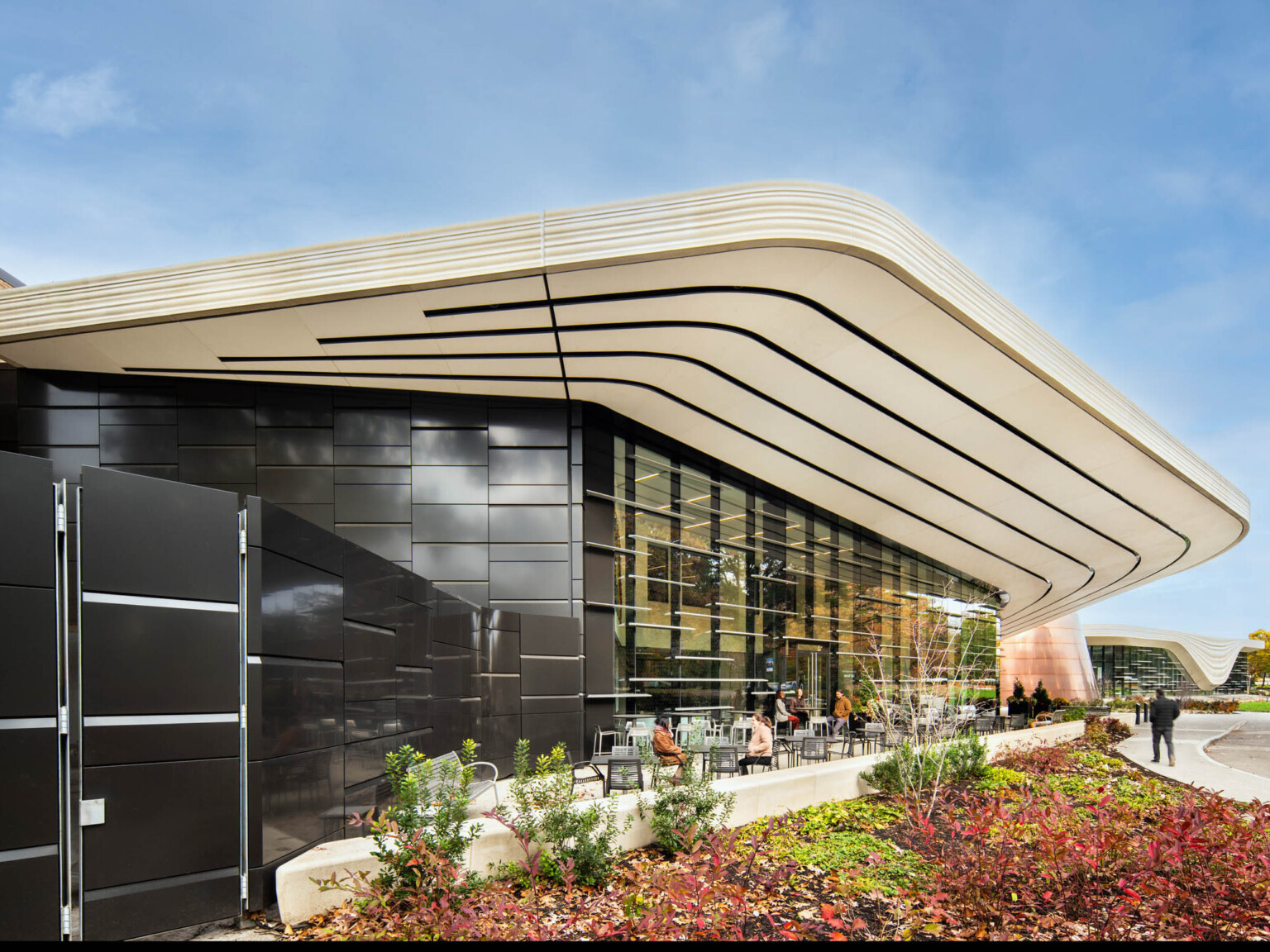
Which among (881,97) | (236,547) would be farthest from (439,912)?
(881,97)

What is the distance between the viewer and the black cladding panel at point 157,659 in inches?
217

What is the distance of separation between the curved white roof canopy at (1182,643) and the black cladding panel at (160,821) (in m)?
77.5

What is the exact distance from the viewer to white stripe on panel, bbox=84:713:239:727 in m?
→ 5.49

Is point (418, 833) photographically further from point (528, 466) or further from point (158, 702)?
point (528, 466)

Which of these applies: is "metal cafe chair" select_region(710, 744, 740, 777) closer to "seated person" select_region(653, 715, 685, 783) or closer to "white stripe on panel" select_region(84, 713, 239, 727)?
"seated person" select_region(653, 715, 685, 783)

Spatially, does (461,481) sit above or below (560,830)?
above

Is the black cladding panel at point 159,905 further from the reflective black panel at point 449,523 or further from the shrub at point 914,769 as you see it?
the reflective black panel at point 449,523

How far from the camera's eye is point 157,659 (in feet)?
19.2

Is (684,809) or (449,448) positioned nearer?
(684,809)

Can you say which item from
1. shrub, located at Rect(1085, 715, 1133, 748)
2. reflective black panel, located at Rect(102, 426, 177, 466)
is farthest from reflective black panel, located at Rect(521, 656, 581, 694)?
shrub, located at Rect(1085, 715, 1133, 748)

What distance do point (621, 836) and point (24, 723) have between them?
5.60 meters

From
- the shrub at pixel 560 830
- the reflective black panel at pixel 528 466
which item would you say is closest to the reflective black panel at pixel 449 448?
the reflective black panel at pixel 528 466

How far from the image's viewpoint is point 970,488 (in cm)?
2044

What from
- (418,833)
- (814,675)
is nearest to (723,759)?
(418,833)
